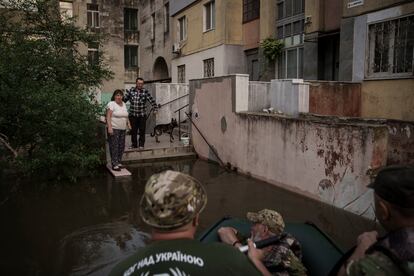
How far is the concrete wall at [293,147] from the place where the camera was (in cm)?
601

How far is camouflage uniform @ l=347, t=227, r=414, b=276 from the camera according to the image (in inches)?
56.4

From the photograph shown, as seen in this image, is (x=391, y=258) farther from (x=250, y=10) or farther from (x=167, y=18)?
(x=167, y=18)

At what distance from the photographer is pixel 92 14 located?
2667 cm

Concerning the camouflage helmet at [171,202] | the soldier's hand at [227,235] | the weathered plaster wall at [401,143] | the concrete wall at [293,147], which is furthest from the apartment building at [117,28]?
the camouflage helmet at [171,202]

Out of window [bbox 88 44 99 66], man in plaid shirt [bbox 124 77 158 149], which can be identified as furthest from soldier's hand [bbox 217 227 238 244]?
window [bbox 88 44 99 66]

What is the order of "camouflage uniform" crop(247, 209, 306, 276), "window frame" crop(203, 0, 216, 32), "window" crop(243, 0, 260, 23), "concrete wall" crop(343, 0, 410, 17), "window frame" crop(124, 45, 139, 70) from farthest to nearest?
"window frame" crop(124, 45, 139, 70)
"window frame" crop(203, 0, 216, 32)
"window" crop(243, 0, 260, 23)
"concrete wall" crop(343, 0, 410, 17)
"camouflage uniform" crop(247, 209, 306, 276)

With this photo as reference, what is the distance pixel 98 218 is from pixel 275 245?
3.95m

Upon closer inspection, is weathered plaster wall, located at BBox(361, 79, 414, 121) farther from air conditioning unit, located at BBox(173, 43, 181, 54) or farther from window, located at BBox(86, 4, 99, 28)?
window, located at BBox(86, 4, 99, 28)

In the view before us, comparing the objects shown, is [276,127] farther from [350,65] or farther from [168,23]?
[168,23]

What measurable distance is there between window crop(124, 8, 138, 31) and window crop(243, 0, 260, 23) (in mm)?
15008

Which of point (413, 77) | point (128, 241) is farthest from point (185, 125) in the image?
point (128, 241)

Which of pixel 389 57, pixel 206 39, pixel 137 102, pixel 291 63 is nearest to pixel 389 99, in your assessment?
pixel 389 57

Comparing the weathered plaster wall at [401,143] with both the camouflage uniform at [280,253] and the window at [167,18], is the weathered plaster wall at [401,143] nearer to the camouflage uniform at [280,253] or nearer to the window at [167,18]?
the camouflage uniform at [280,253]

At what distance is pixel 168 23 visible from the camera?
22.0 metres
